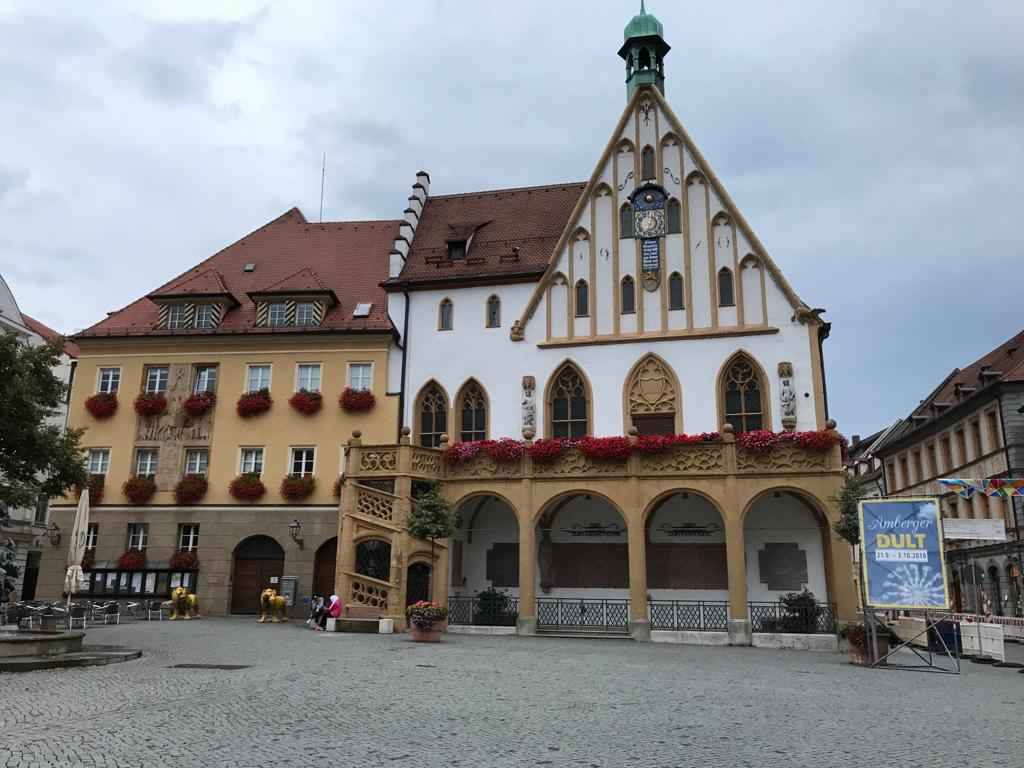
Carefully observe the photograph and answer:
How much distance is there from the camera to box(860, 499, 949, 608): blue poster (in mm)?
16953

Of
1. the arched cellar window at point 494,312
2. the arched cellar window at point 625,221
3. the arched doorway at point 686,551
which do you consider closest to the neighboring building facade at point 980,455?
the arched doorway at point 686,551

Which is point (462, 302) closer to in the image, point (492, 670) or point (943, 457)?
point (492, 670)

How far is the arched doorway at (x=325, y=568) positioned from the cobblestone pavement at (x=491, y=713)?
41.4ft

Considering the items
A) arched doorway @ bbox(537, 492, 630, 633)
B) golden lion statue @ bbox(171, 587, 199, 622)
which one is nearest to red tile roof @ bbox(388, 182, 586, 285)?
arched doorway @ bbox(537, 492, 630, 633)

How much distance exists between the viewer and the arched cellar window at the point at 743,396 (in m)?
27.2

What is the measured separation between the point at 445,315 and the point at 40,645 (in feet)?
61.8

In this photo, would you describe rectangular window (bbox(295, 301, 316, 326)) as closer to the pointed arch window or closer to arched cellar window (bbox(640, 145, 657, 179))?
the pointed arch window

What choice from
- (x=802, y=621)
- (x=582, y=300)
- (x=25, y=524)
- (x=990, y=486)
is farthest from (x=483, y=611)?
(x=25, y=524)

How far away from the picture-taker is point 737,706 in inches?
443

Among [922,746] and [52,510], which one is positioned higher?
[52,510]

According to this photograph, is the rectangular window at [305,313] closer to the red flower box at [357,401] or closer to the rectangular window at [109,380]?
the red flower box at [357,401]

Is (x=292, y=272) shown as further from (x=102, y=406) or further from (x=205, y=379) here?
(x=102, y=406)

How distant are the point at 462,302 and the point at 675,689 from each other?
20.1m

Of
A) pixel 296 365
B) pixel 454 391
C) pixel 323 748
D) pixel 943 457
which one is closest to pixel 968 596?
pixel 943 457
